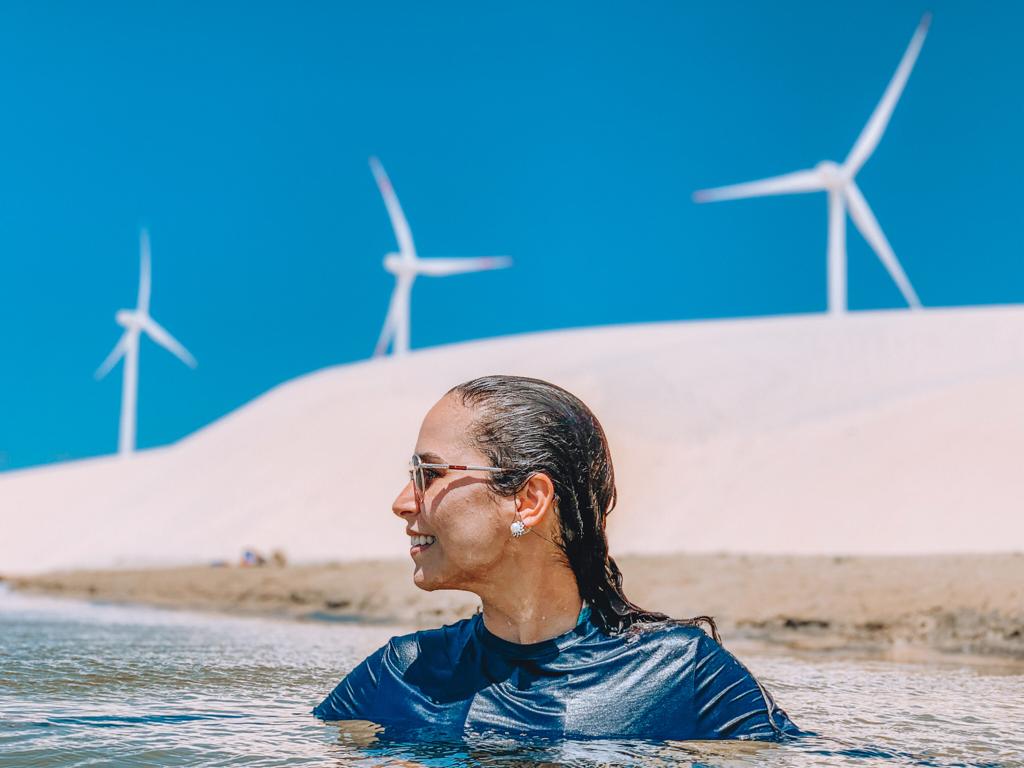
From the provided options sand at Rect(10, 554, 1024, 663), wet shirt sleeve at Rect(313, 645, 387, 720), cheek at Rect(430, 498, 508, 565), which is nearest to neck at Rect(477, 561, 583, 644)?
cheek at Rect(430, 498, 508, 565)

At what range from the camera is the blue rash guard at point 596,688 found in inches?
139

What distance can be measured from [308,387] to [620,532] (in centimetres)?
3867

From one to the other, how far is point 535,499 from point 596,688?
2.00ft

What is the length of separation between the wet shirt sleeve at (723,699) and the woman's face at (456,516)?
2.22 ft

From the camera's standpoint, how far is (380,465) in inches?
1996

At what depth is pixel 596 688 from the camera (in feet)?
11.7

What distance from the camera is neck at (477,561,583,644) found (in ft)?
11.7

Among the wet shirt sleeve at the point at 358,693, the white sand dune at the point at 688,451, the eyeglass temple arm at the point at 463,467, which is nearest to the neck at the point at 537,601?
the eyeglass temple arm at the point at 463,467

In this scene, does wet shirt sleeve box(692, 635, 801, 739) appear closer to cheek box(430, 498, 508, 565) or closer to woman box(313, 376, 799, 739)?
woman box(313, 376, 799, 739)

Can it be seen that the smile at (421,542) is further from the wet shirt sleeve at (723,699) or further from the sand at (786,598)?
the sand at (786,598)

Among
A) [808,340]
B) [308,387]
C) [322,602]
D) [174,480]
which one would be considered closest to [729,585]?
[322,602]

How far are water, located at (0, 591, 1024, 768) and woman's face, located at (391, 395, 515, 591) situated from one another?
0.55 meters

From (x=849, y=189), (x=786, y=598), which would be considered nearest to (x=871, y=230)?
(x=849, y=189)

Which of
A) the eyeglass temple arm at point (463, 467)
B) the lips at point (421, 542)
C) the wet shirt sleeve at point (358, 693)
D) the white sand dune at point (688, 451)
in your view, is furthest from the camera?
the white sand dune at point (688, 451)
